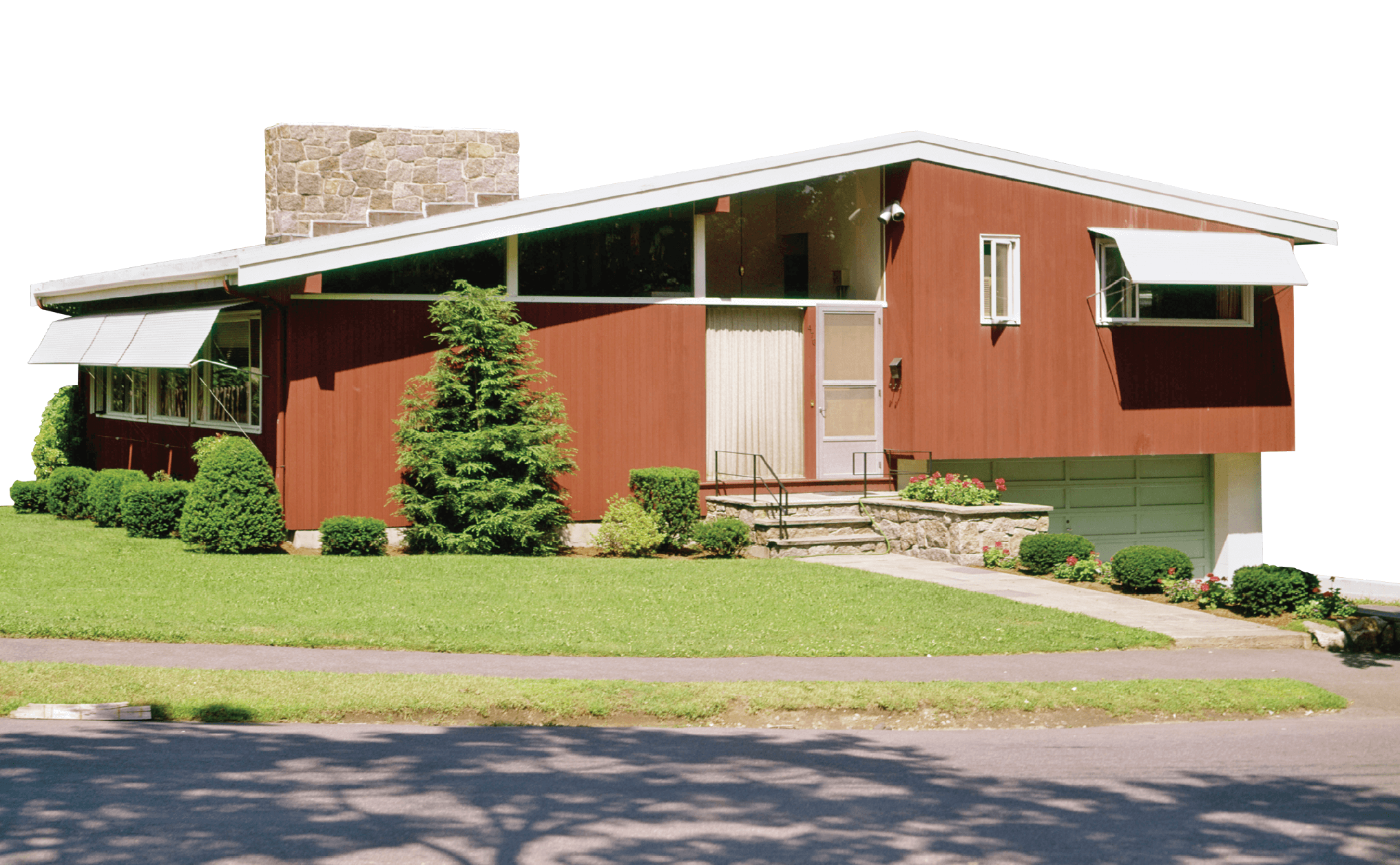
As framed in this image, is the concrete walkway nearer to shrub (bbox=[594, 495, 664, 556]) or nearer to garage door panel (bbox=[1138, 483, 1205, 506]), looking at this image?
shrub (bbox=[594, 495, 664, 556])

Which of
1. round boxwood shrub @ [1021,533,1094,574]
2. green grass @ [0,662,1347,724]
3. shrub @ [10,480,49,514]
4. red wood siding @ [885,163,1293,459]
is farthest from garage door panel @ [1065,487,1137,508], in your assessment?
shrub @ [10,480,49,514]

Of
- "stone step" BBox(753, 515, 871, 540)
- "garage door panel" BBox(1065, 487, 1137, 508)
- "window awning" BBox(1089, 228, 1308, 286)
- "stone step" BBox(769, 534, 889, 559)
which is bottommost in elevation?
"stone step" BBox(769, 534, 889, 559)

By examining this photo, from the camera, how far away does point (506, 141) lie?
23.5 m

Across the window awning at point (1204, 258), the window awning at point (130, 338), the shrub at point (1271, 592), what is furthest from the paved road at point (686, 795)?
the window awning at point (1204, 258)

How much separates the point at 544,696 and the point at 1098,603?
6896 mm

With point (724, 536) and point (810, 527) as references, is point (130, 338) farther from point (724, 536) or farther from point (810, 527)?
point (810, 527)

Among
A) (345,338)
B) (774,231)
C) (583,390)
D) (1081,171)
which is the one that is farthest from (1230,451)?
(345,338)

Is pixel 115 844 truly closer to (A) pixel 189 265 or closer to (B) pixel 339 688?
(B) pixel 339 688

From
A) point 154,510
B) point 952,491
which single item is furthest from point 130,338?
point 952,491

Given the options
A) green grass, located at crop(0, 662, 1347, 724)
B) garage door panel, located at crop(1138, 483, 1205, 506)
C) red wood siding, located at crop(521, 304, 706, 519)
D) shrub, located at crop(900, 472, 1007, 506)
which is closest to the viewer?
green grass, located at crop(0, 662, 1347, 724)

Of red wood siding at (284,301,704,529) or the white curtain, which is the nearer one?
red wood siding at (284,301,704,529)

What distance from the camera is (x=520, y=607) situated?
12.1 metres

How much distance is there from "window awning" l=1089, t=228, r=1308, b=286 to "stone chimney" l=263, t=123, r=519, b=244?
33.9ft

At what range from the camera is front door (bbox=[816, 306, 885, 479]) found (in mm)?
18422
